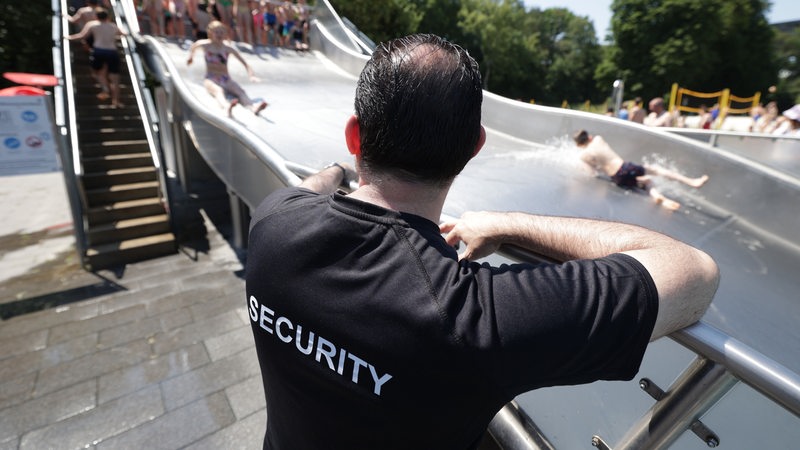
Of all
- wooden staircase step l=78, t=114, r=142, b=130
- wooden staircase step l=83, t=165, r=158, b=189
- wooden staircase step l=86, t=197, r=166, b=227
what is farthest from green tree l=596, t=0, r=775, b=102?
wooden staircase step l=86, t=197, r=166, b=227

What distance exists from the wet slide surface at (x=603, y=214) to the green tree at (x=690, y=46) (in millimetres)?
31930

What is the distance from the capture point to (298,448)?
0.98m

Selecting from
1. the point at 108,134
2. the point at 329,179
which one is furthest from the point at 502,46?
the point at 329,179

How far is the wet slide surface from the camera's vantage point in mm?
1149

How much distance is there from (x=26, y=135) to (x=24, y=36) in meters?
16.5

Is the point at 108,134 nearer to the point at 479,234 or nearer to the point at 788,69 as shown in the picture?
the point at 479,234

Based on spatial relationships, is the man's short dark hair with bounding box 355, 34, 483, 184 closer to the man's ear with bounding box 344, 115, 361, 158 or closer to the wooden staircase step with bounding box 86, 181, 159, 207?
the man's ear with bounding box 344, 115, 361, 158

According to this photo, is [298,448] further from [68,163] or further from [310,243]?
[68,163]

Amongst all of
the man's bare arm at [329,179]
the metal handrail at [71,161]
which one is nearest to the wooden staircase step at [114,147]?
the metal handrail at [71,161]

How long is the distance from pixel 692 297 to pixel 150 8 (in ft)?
35.1

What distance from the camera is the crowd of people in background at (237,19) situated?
8781 mm

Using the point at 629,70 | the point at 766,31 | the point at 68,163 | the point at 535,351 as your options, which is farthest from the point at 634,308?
the point at 766,31

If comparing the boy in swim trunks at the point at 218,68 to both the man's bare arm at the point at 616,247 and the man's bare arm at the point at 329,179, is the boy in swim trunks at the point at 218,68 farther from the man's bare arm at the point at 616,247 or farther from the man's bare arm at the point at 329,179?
the man's bare arm at the point at 616,247

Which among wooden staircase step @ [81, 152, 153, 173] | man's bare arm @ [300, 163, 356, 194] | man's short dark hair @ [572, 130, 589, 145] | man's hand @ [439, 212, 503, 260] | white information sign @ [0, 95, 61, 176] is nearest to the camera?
man's hand @ [439, 212, 503, 260]
